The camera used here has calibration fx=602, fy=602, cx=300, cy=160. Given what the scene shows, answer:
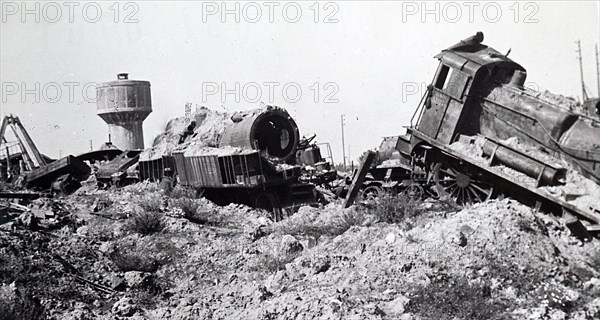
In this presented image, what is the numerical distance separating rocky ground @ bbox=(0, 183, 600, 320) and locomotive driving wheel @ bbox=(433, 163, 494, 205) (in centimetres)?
Result: 93

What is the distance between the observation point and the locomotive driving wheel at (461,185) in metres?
11.7

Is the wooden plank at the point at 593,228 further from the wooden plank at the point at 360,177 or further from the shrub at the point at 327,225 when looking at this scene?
the wooden plank at the point at 360,177

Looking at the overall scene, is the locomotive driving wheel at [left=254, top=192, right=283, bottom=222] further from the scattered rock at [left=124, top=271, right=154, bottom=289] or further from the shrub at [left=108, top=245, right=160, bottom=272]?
the scattered rock at [left=124, top=271, right=154, bottom=289]

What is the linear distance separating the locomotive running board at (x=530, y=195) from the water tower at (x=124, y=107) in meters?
28.3

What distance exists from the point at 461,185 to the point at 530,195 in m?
1.79

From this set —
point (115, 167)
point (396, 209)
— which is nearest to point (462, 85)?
point (396, 209)

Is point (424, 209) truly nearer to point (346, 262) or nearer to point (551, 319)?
point (346, 262)

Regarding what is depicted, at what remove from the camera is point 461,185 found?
12.1 meters

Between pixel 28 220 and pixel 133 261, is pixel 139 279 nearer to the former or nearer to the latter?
pixel 133 261

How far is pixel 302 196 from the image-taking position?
50.4 ft

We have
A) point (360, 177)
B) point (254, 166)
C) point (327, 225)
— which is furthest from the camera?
point (254, 166)

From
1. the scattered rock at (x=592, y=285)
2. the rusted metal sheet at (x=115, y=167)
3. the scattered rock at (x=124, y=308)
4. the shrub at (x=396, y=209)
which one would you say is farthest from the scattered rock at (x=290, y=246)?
the rusted metal sheet at (x=115, y=167)

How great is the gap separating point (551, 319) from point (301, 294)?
9.78 ft

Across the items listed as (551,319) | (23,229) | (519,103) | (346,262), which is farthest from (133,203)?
(551,319)
